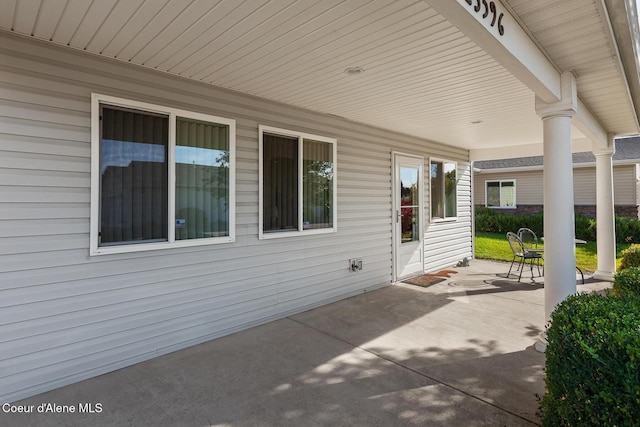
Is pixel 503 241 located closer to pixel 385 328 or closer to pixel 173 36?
pixel 385 328

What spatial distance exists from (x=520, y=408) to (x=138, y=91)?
4024 mm

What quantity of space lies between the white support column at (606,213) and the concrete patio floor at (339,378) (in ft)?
9.85

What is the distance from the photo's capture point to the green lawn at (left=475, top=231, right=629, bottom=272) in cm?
764

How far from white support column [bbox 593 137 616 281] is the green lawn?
866 mm

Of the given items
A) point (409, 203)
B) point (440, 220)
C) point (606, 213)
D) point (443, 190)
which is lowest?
point (440, 220)

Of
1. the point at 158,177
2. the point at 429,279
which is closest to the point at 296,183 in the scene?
the point at 158,177

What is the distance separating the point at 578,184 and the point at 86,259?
15.3 metres

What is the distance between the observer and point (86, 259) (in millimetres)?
2922

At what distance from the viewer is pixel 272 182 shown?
4320 millimetres

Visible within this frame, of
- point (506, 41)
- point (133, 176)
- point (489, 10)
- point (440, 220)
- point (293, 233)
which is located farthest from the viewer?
point (440, 220)

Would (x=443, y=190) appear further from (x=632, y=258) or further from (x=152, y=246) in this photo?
(x=152, y=246)

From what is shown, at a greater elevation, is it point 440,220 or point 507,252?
point 440,220

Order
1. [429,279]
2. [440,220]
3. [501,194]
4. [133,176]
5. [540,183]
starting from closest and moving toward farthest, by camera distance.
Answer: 1. [133,176]
2. [429,279]
3. [440,220]
4. [540,183]
5. [501,194]

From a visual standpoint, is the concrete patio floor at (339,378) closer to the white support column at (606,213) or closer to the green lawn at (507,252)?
the white support column at (606,213)
